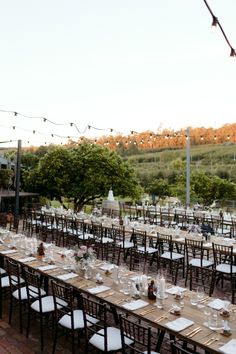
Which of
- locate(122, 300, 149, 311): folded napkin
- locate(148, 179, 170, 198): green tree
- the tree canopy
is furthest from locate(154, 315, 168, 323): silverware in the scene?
locate(148, 179, 170, 198): green tree

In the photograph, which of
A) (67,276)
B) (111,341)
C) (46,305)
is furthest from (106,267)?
(111,341)

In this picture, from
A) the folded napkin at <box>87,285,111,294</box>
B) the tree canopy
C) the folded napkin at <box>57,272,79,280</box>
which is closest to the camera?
the folded napkin at <box>87,285,111,294</box>

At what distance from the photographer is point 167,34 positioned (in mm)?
11734

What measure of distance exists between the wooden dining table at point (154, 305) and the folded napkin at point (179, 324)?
23mm

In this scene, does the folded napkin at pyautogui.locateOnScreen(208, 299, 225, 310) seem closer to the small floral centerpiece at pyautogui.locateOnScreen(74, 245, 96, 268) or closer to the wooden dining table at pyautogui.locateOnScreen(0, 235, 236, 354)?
the wooden dining table at pyautogui.locateOnScreen(0, 235, 236, 354)

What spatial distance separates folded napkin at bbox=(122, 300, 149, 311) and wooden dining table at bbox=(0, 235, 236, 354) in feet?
0.08

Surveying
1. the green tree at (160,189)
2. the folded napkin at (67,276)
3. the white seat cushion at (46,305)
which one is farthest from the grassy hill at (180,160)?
the white seat cushion at (46,305)

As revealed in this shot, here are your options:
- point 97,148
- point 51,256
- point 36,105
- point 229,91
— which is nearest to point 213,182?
point 229,91

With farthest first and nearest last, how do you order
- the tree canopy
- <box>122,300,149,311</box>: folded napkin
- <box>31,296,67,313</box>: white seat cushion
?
the tree canopy, <box>31,296,67,313</box>: white seat cushion, <box>122,300,149,311</box>: folded napkin

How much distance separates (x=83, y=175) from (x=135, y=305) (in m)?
13.9

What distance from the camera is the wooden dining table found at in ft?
12.0

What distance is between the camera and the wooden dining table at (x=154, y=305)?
367cm

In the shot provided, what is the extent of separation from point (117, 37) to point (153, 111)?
1467 centimetres

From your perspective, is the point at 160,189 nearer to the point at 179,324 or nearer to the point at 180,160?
the point at 180,160
